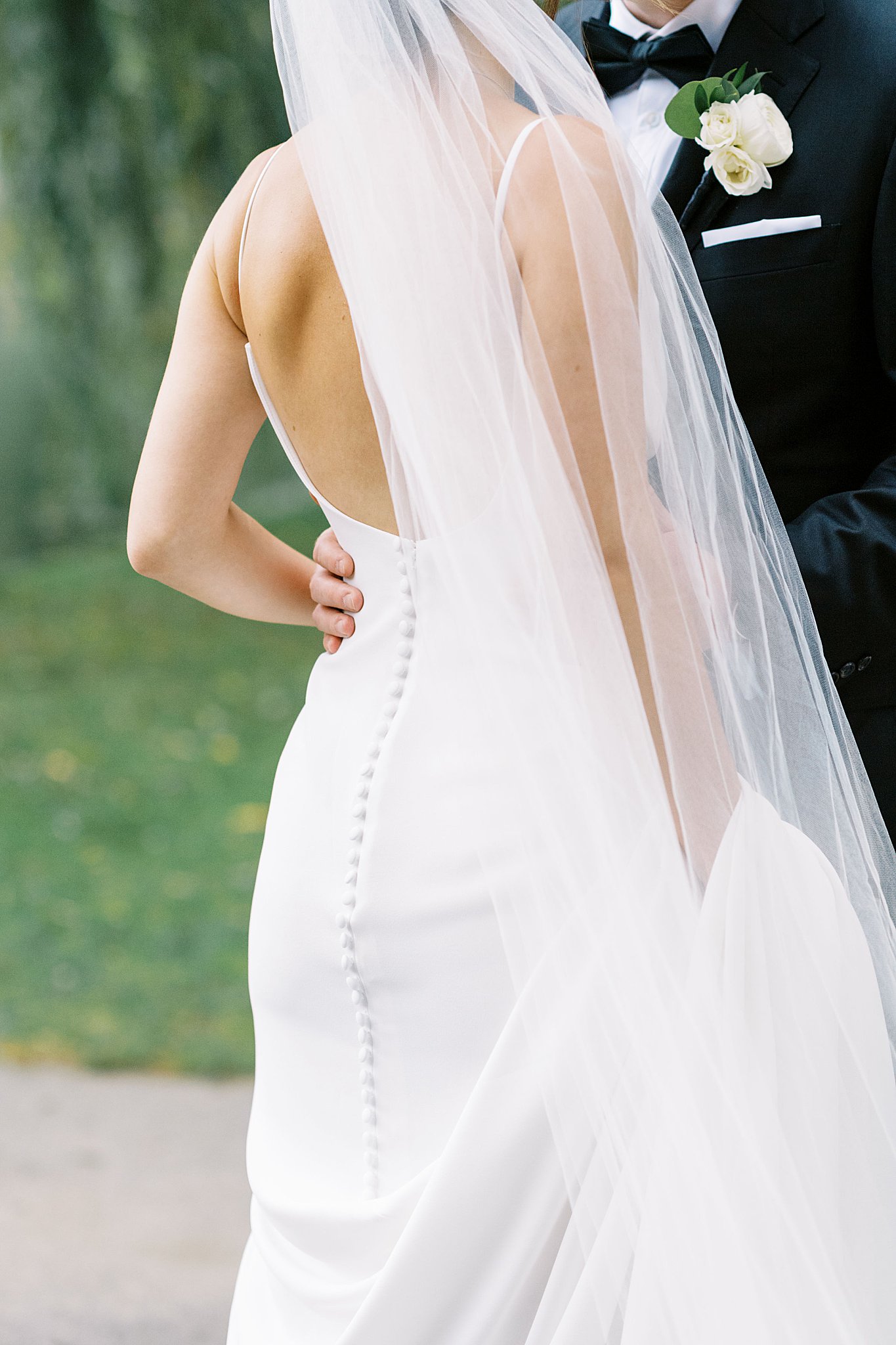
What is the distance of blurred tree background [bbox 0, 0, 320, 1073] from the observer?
3.93 metres

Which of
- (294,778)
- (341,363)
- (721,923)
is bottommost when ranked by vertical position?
(721,923)

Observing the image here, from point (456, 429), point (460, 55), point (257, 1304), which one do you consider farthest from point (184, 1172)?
point (460, 55)

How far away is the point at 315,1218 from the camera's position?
1.31 metres

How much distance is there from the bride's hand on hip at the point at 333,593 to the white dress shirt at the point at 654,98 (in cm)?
67

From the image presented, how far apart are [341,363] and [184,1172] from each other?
2.27 m

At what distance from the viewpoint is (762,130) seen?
1.54 m

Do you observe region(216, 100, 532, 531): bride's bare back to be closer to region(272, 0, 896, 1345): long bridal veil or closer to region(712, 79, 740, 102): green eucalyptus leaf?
region(272, 0, 896, 1345): long bridal veil

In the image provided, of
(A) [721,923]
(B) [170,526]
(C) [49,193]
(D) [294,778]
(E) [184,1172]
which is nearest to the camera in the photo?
(A) [721,923]

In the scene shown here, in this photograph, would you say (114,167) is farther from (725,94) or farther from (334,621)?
(334,621)

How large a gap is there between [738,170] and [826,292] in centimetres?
18

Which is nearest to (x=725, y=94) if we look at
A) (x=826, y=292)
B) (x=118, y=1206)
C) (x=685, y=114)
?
(x=685, y=114)

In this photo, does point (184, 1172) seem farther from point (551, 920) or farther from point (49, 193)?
point (49, 193)

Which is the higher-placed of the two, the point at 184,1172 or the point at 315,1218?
the point at 315,1218

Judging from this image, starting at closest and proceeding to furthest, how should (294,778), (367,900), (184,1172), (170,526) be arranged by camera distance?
(367,900) < (294,778) < (170,526) < (184,1172)
